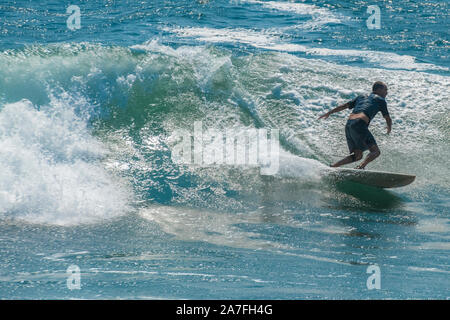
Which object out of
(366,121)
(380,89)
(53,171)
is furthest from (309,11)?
(53,171)

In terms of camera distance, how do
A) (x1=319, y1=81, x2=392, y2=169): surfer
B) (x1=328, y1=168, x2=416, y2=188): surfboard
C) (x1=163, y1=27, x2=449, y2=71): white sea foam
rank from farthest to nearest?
(x1=163, y1=27, x2=449, y2=71): white sea foam < (x1=319, y1=81, x2=392, y2=169): surfer < (x1=328, y1=168, x2=416, y2=188): surfboard

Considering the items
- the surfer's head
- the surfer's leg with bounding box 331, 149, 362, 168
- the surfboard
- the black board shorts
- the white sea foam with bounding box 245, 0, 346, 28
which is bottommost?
the surfboard

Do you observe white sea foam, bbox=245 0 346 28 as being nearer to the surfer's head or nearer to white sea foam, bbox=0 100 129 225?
the surfer's head

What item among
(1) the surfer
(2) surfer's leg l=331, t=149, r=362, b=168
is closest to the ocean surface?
(2) surfer's leg l=331, t=149, r=362, b=168

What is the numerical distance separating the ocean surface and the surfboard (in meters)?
0.12

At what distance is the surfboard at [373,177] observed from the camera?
7355 mm

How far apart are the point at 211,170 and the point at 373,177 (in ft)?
7.43

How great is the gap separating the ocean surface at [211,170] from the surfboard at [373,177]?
0.12 m

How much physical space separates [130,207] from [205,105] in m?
3.42

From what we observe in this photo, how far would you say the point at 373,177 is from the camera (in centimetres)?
740

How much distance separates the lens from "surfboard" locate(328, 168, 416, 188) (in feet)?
24.1

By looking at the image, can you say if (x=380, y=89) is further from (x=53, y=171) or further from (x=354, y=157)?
(x=53, y=171)
